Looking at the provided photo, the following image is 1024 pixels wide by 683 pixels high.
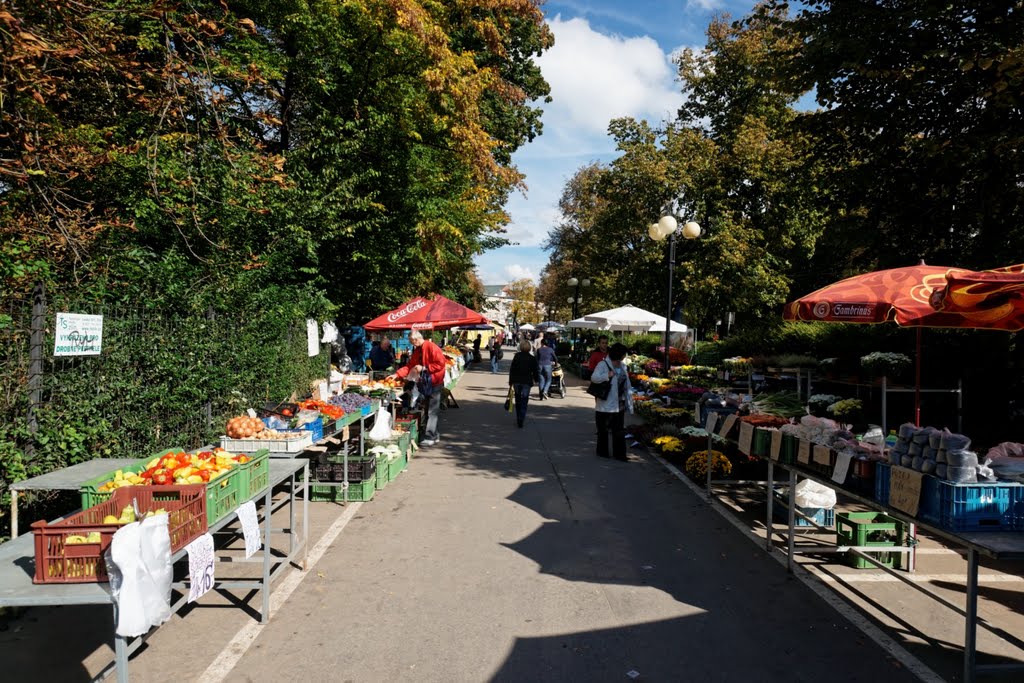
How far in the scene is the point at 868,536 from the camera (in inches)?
243

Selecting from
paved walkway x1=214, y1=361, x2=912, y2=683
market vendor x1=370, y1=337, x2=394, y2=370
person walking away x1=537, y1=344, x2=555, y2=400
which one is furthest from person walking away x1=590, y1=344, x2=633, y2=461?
person walking away x1=537, y1=344, x2=555, y2=400

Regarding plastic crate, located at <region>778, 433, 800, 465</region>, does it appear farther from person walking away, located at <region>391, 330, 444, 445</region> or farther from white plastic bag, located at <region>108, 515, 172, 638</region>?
person walking away, located at <region>391, 330, 444, 445</region>

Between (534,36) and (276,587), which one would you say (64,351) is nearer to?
(276,587)

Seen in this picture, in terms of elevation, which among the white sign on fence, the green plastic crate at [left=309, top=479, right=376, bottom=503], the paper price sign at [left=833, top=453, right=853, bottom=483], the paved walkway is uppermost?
the white sign on fence

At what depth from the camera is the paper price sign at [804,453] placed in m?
5.68

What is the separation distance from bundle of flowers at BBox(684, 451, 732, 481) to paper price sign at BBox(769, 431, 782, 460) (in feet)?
9.40

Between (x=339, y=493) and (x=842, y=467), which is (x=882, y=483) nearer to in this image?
(x=842, y=467)

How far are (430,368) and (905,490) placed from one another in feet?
27.6

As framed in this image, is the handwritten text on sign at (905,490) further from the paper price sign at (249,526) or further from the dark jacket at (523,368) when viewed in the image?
the dark jacket at (523,368)

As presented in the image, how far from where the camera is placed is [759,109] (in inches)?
1202

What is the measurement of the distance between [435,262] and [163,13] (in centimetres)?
1404

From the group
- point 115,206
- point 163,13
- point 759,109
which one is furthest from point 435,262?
point 759,109

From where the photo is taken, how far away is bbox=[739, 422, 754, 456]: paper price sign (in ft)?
23.0

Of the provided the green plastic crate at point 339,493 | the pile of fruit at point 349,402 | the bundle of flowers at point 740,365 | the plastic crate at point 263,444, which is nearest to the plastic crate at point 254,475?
the plastic crate at point 263,444
